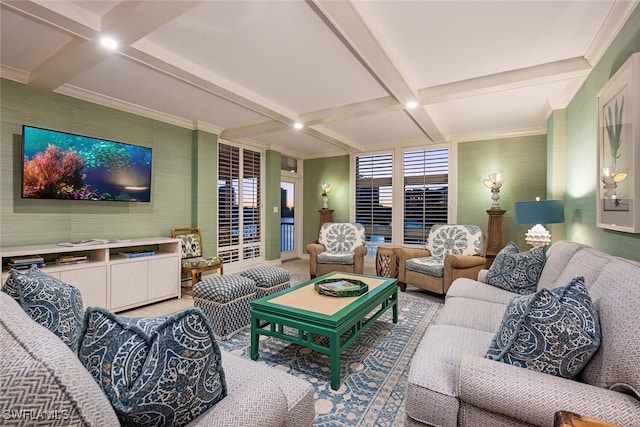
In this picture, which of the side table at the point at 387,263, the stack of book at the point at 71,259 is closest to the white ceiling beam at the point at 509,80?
the side table at the point at 387,263

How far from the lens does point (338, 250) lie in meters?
4.90

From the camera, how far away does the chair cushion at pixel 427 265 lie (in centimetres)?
361

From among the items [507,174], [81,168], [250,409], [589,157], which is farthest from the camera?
[507,174]

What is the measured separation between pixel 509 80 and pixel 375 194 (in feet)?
10.7

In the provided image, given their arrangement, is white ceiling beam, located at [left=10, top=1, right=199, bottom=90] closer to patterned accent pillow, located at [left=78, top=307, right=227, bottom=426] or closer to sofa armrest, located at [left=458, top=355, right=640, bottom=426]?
patterned accent pillow, located at [left=78, top=307, right=227, bottom=426]

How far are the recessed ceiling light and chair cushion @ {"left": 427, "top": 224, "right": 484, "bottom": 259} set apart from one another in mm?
4195

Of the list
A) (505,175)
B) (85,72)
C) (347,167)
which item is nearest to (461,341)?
(85,72)

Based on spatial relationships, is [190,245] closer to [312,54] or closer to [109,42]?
[109,42]

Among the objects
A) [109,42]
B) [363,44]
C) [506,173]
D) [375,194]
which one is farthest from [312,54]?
[506,173]

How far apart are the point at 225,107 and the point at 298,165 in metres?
3.14

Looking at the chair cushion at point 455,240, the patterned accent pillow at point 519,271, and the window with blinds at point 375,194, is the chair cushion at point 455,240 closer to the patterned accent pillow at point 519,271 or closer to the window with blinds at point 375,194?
the patterned accent pillow at point 519,271

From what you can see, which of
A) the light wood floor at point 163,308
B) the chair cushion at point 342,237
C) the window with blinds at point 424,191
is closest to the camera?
the light wood floor at point 163,308

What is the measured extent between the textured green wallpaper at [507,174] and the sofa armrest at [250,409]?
193 inches

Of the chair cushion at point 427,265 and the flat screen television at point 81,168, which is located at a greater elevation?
the flat screen television at point 81,168
